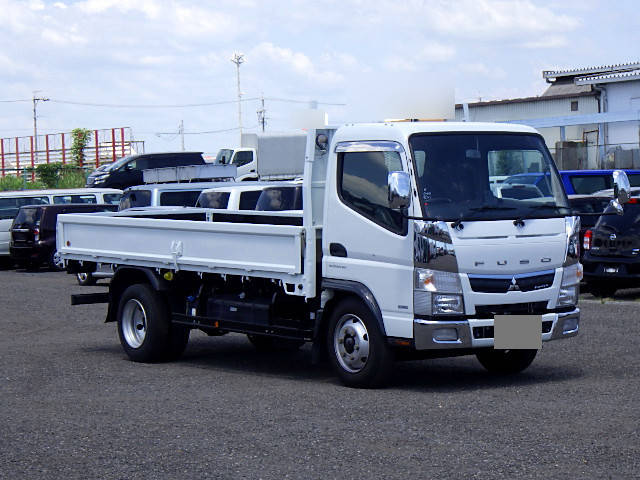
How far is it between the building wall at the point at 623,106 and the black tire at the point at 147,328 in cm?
3377

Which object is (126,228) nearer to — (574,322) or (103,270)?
(103,270)

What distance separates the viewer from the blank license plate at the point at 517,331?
925cm

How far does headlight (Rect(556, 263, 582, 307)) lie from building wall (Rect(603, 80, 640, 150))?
34214 millimetres

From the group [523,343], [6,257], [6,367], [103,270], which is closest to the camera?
[523,343]

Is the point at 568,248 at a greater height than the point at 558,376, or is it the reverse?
the point at 568,248

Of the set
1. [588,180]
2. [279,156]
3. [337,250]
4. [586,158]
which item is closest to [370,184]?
[337,250]

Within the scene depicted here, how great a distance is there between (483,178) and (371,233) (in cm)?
108

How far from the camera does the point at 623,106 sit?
44.8m

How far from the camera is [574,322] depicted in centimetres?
979

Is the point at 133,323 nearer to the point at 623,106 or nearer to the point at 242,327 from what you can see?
the point at 242,327

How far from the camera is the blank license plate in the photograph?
925 cm

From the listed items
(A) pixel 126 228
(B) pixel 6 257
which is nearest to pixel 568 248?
(A) pixel 126 228

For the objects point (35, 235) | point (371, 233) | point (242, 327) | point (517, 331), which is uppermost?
point (371, 233)

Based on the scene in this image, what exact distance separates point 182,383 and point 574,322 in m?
3.62
